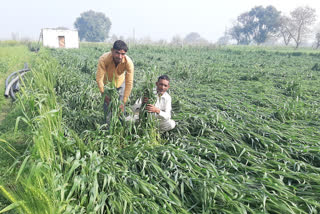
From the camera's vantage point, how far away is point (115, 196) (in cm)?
182

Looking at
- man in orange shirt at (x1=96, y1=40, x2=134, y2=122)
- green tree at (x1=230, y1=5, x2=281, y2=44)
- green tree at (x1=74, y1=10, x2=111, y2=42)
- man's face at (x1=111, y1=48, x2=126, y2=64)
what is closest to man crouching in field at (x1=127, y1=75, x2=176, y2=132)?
man in orange shirt at (x1=96, y1=40, x2=134, y2=122)

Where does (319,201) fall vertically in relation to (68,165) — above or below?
below

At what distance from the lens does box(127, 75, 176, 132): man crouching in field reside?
9.61 ft

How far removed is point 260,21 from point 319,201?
62.1 meters

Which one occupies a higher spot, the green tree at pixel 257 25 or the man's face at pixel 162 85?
the green tree at pixel 257 25

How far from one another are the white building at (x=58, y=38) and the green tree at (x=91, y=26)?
147 ft

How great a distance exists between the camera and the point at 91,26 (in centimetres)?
6950

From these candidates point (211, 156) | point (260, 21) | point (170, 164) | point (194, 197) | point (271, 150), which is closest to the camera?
point (194, 197)

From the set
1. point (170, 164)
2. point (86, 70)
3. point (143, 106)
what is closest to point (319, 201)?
point (170, 164)

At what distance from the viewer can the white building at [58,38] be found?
25597mm

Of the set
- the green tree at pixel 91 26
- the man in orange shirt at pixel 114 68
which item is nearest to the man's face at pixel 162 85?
the man in orange shirt at pixel 114 68

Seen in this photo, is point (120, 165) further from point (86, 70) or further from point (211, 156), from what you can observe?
point (86, 70)

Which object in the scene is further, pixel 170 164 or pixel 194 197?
pixel 170 164

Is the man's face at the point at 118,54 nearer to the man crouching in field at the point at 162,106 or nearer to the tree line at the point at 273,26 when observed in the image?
the man crouching in field at the point at 162,106
